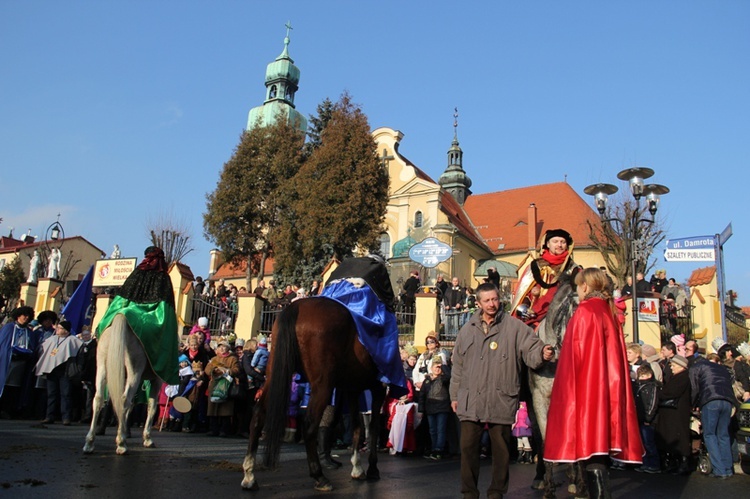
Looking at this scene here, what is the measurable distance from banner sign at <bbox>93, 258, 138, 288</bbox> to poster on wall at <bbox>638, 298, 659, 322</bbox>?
1833 cm

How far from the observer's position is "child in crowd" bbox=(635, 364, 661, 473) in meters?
9.27

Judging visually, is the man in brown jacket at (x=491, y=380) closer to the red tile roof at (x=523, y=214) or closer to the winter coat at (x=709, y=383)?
the winter coat at (x=709, y=383)

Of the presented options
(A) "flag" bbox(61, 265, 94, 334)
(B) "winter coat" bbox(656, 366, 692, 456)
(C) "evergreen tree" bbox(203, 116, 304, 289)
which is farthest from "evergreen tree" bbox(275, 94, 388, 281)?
(B) "winter coat" bbox(656, 366, 692, 456)

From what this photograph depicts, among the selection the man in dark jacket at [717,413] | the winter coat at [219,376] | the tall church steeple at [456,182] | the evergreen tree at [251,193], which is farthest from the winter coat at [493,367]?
the tall church steeple at [456,182]

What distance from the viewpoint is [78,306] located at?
16.8 metres

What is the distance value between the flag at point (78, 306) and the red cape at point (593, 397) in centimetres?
1496

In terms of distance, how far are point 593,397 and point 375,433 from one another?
3.13 metres

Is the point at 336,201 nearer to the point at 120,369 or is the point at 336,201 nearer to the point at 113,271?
the point at 113,271

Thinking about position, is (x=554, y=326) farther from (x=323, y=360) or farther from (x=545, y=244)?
(x=323, y=360)

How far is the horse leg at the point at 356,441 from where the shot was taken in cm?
679

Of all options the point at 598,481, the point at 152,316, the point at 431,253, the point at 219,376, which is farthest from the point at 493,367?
the point at 431,253

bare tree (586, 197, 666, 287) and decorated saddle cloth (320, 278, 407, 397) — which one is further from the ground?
bare tree (586, 197, 666, 287)

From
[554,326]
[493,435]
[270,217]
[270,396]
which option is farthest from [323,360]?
[270,217]

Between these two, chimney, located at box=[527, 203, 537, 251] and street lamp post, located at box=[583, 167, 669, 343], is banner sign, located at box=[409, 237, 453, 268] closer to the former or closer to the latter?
street lamp post, located at box=[583, 167, 669, 343]
